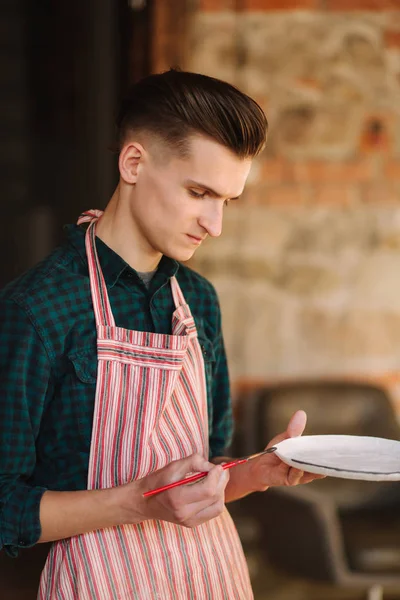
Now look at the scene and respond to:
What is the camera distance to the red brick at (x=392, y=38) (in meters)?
3.31

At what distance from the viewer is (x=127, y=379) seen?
136cm

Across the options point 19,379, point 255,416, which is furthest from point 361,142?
point 19,379

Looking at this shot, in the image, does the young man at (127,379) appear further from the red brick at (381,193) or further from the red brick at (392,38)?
the red brick at (392,38)

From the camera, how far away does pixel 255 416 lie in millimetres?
3166

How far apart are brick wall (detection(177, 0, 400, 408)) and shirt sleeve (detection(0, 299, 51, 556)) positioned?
2.09 metres

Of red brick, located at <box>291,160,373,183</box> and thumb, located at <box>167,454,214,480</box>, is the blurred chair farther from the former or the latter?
thumb, located at <box>167,454,214,480</box>

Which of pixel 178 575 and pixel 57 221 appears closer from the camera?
pixel 178 575

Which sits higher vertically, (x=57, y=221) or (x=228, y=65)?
(x=228, y=65)

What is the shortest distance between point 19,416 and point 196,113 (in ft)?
1.79

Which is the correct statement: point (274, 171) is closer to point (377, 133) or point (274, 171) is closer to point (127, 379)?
point (377, 133)

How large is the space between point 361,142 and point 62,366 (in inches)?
92.2

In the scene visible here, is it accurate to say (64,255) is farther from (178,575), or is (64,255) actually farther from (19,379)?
(178,575)

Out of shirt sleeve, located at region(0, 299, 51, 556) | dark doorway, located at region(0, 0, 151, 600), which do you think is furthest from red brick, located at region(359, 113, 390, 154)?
shirt sleeve, located at region(0, 299, 51, 556)

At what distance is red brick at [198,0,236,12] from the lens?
3.24 meters
